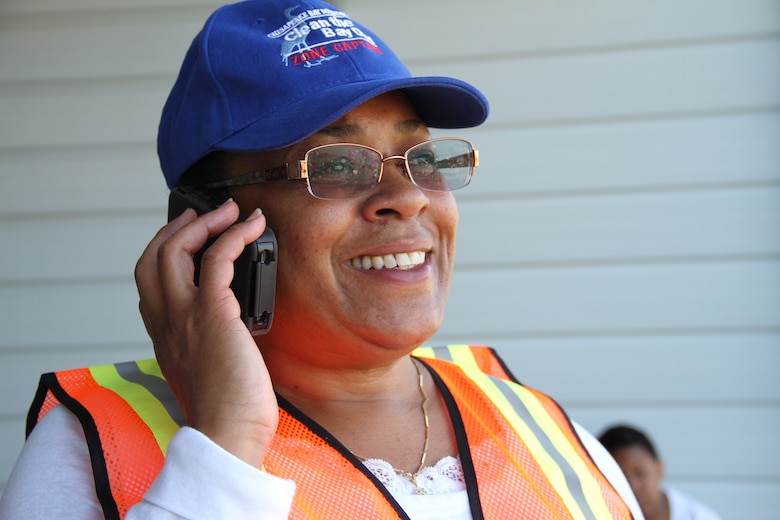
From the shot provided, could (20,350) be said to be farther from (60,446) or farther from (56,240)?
(60,446)

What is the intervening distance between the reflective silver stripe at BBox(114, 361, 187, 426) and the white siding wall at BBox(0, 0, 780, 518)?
2096mm

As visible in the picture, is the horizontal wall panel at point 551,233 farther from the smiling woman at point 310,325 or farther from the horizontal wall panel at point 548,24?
the smiling woman at point 310,325

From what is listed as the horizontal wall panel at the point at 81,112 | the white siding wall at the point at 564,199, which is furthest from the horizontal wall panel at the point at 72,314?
the horizontal wall panel at the point at 81,112

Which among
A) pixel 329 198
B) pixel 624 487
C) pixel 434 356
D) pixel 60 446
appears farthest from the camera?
pixel 434 356

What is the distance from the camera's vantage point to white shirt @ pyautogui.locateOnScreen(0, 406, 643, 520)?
134 centimetres

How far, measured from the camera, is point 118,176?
3861 millimetres

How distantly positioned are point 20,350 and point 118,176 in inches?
34.9

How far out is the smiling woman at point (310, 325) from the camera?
1502 millimetres

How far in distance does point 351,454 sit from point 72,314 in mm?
2578

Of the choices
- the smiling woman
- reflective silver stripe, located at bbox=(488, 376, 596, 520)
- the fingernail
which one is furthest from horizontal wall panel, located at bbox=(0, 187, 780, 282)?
the fingernail

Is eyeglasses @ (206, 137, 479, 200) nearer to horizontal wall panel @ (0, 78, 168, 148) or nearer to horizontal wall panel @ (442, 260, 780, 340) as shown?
horizontal wall panel @ (442, 260, 780, 340)

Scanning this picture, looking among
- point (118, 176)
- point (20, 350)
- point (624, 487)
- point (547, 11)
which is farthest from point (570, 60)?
point (20, 350)

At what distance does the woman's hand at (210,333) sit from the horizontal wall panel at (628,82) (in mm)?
2302

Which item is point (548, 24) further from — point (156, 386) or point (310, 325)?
point (156, 386)
